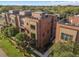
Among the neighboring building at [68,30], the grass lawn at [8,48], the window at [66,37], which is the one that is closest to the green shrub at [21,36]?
the grass lawn at [8,48]

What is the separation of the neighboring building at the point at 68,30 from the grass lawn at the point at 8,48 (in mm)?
993

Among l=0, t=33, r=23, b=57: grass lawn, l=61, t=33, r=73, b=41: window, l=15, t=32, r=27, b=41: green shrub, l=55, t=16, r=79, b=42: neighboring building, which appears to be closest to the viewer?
l=55, t=16, r=79, b=42: neighboring building

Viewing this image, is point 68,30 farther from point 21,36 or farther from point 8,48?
point 8,48

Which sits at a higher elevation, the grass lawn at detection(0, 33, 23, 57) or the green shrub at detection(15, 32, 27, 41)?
the green shrub at detection(15, 32, 27, 41)

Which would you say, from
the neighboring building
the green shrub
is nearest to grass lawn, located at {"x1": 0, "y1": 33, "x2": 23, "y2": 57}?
the green shrub

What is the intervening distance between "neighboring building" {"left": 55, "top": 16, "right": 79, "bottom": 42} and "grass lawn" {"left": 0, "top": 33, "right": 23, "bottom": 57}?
99cm

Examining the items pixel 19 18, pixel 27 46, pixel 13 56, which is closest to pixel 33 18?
pixel 19 18

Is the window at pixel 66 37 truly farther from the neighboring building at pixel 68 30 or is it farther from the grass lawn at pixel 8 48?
the grass lawn at pixel 8 48

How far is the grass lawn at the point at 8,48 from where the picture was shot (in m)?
4.40

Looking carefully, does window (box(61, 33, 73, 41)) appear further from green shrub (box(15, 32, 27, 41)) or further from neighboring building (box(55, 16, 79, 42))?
green shrub (box(15, 32, 27, 41))

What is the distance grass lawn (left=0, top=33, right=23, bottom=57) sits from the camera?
440 cm

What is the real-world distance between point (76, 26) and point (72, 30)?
0.41ft

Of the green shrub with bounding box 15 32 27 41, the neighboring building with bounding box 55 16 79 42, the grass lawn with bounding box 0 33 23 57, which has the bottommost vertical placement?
the grass lawn with bounding box 0 33 23 57

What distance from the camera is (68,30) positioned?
4230mm
